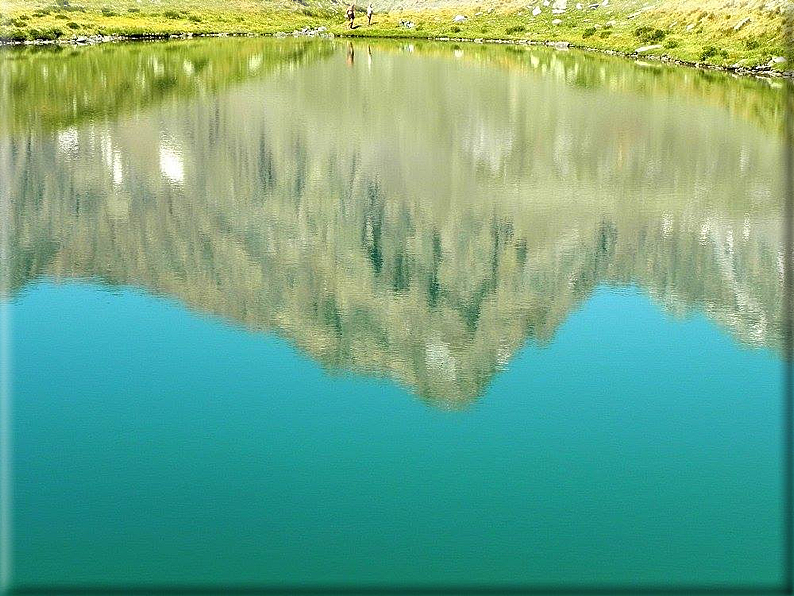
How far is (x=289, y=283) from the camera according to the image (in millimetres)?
32531

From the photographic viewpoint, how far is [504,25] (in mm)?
151375

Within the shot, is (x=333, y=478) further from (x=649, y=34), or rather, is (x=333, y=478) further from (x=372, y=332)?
(x=649, y=34)

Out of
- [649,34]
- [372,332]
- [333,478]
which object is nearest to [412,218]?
[372,332]

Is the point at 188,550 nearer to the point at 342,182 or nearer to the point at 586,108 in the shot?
the point at 342,182

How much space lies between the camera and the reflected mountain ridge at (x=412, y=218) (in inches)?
1168

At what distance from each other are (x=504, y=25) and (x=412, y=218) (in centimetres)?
11794

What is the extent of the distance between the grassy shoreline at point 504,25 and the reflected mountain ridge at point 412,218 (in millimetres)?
32136

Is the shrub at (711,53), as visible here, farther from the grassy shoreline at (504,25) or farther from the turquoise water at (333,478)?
the turquoise water at (333,478)

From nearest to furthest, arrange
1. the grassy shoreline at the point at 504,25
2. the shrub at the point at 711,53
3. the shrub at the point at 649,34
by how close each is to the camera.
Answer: the shrub at the point at 711,53 < the grassy shoreline at the point at 504,25 < the shrub at the point at 649,34

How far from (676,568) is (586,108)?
5238cm

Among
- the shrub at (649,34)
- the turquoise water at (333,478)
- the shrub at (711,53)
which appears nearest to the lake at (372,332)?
the turquoise water at (333,478)

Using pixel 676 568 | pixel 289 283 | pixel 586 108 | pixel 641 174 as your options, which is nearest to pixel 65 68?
pixel 586 108

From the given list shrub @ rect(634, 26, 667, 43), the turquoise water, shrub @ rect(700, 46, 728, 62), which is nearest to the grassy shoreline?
shrub @ rect(700, 46, 728, 62)

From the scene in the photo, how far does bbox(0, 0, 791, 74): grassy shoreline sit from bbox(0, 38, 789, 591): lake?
3433 cm
